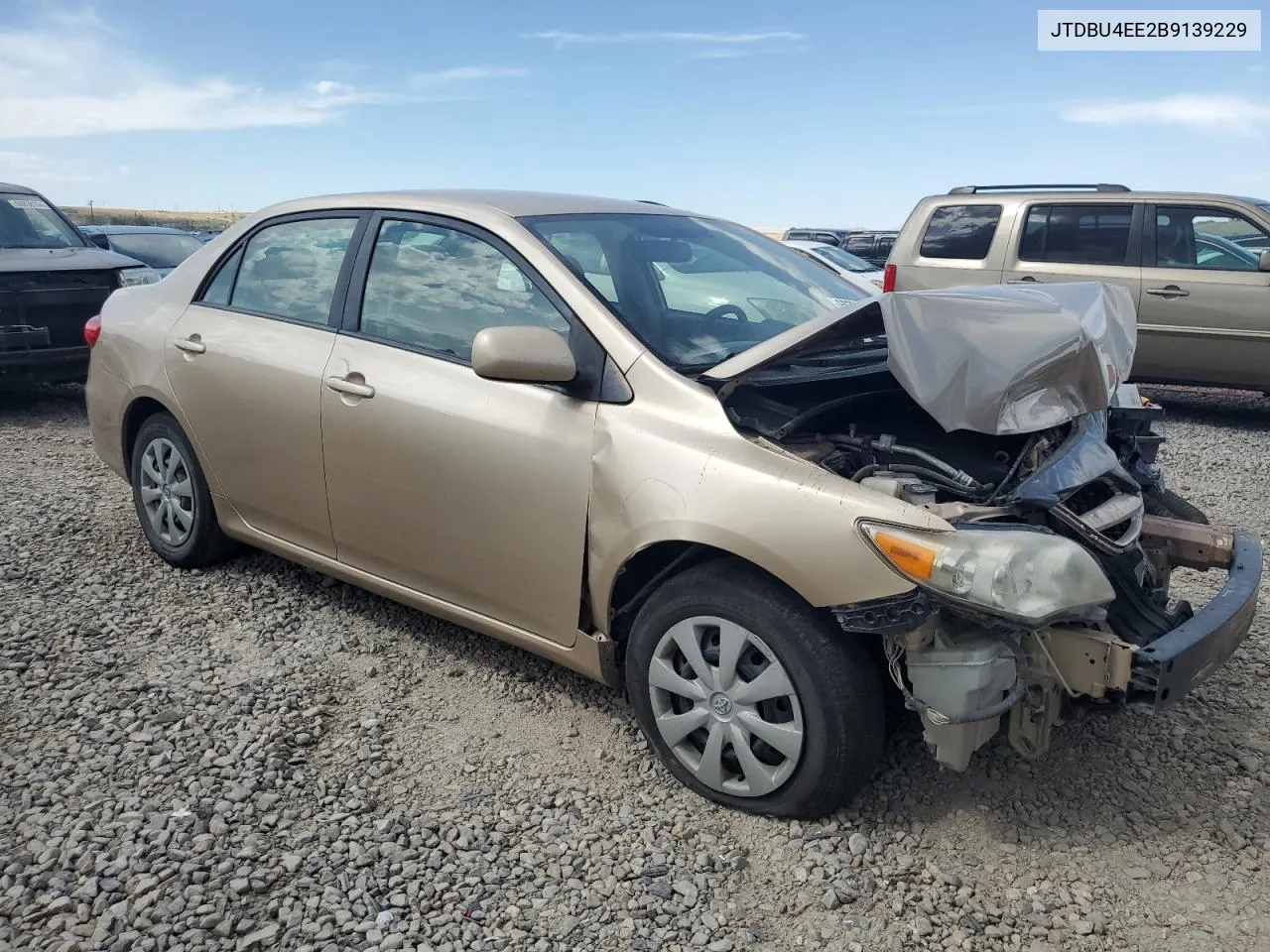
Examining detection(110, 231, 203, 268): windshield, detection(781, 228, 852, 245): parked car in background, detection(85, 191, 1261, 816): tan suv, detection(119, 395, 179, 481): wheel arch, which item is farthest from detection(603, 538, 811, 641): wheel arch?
detection(781, 228, 852, 245): parked car in background

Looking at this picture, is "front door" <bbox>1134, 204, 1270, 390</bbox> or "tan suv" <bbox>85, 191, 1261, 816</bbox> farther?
"front door" <bbox>1134, 204, 1270, 390</bbox>

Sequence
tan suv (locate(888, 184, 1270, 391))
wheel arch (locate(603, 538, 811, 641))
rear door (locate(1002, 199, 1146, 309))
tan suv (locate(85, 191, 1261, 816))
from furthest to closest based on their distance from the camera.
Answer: rear door (locate(1002, 199, 1146, 309)) → tan suv (locate(888, 184, 1270, 391)) → wheel arch (locate(603, 538, 811, 641)) → tan suv (locate(85, 191, 1261, 816))

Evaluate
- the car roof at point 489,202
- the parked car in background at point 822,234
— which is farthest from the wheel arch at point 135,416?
the parked car in background at point 822,234

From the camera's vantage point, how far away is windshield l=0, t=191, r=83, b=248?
8828mm

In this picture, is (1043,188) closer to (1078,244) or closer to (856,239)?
(1078,244)

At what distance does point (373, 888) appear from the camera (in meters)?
2.63

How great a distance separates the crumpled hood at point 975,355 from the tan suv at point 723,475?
0.03ft

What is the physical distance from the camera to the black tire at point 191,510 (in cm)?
443

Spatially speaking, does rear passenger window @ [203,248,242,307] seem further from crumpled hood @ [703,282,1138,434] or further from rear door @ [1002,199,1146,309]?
rear door @ [1002,199,1146,309]

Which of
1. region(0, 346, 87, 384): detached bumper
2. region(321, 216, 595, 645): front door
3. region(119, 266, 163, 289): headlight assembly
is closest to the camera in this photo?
region(321, 216, 595, 645): front door

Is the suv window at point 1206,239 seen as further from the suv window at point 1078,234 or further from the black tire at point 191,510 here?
the black tire at point 191,510

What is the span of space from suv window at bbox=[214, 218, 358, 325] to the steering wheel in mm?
1404

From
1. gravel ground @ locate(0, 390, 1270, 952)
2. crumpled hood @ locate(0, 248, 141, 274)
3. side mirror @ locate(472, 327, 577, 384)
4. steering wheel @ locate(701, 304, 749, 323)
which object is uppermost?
crumpled hood @ locate(0, 248, 141, 274)

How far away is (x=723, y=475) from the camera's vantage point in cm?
278
